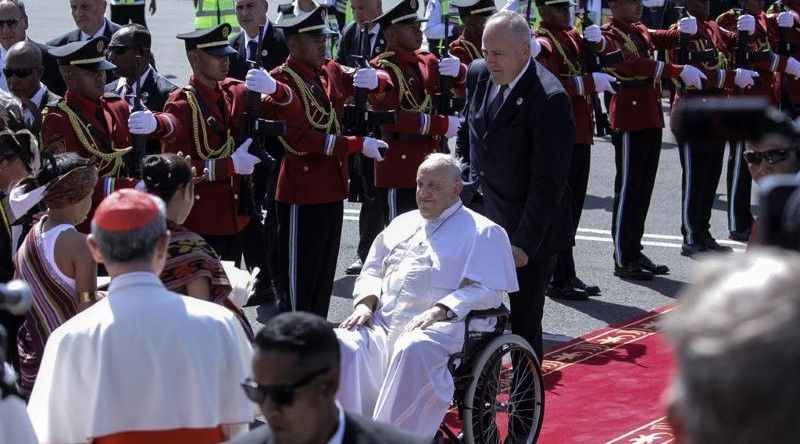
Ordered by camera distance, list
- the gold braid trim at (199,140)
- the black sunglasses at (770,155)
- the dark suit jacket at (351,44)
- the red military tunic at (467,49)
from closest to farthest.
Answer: the black sunglasses at (770,155) < the gold braid trim at (199,140) < the red military tunic at (467,49) < the dark suit jacket at (351,44)

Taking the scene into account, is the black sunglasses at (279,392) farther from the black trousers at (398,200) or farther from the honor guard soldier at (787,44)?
the honor guard soldier at (787,44)

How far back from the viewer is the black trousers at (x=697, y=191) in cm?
1011

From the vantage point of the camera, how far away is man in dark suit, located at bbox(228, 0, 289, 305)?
8523 mm

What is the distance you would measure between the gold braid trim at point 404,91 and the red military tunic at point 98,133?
1823 millimetres

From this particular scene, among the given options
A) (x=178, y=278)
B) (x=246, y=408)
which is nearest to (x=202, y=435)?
(x=246, y=408)

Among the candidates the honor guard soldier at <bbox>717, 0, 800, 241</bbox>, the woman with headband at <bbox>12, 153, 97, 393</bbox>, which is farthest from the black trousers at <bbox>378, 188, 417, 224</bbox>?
the woman with headband at <bbox>12, 153, 97, 393</bbox>

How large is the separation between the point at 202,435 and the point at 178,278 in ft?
4.10

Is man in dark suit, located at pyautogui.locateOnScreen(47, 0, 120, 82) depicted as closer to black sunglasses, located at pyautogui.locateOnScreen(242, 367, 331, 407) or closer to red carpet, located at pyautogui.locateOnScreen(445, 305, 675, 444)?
red carpet, located at pyautogui.locateOnScreen(445, 305, 675, 444)

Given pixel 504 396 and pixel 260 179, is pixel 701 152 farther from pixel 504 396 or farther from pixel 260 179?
pixel 504 396

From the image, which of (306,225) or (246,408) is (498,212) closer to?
(306,225)

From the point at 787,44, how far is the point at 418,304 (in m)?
6.51

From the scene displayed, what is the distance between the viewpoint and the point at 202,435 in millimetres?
3592

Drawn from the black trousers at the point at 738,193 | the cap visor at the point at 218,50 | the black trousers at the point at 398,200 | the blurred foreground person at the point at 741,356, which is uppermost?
the blurred foreground person at the point at 741,356

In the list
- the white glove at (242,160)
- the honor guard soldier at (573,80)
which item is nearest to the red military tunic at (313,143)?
the white glove at (242,160)
